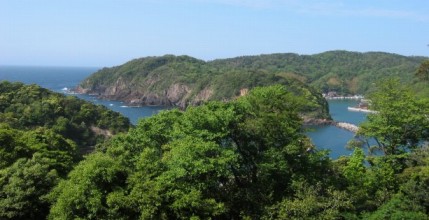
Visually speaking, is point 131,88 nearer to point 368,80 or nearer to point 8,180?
point 368,80

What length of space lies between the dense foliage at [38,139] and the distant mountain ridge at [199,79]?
50770 millimetres

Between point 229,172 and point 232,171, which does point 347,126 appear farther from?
point 229,172

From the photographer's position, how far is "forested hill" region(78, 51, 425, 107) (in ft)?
386

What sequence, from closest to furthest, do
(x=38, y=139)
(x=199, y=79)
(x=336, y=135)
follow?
1. (x=38, y=139)
2. (x=336, y=135)
3. (x=199, y=79)

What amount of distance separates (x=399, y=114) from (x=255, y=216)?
10.9 m

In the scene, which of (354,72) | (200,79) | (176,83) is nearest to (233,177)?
(200,79)

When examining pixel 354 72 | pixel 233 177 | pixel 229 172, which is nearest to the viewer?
pixel 229 172

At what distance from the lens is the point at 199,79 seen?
132750mm

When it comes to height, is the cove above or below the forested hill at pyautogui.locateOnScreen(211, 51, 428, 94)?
below

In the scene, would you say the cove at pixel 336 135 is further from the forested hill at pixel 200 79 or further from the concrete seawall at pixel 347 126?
the forested hill at pixel 200 79

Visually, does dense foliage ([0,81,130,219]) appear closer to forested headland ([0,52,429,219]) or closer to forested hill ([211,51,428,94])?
forested headland ([0,52,429,219])

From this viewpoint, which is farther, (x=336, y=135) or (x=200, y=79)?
(x=200, y=79)

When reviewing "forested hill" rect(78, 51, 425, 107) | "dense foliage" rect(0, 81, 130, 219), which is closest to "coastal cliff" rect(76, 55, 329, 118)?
"forested hill" rect(78, 51, 425, 107)

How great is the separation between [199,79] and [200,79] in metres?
0.49
